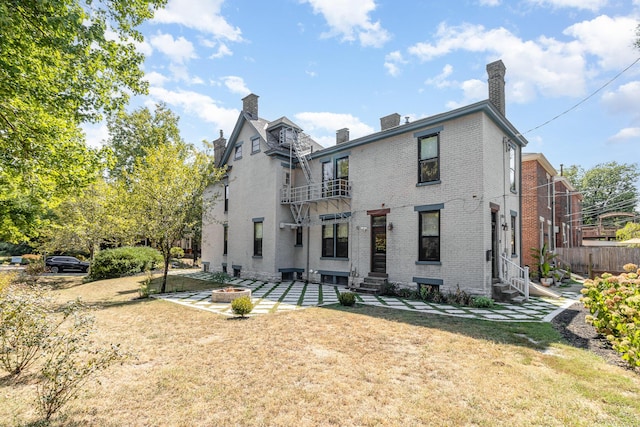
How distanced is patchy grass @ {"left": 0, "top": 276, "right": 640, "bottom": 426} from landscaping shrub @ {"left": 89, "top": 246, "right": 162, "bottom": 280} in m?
14.8

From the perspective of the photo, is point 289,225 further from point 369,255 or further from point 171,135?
point 171,135

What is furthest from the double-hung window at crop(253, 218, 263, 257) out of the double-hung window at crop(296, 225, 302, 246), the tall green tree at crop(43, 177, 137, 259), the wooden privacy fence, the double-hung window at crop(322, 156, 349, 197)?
the wooden privacy fence

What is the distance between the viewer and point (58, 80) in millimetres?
6188

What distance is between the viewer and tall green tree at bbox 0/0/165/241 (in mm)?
5199

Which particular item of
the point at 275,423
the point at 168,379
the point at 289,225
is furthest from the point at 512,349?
the point at 289,225

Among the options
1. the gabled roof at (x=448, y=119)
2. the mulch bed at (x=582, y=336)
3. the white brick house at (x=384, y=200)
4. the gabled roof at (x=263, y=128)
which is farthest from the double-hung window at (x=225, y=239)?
the mulch bed at (x=582, y=336)

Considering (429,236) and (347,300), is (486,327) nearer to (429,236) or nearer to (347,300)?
(347,300)

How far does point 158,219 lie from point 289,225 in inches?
264

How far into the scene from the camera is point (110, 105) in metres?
7.41

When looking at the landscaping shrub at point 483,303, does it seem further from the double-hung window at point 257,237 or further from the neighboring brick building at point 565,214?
the neighboring brick building at point 565,214

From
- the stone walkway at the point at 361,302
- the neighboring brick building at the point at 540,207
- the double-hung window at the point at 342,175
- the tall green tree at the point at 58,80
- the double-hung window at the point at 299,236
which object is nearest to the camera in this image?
the tall green tree at the point at 58,80

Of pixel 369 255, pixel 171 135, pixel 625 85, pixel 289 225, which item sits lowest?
pixel 369 255

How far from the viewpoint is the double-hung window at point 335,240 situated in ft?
52.1

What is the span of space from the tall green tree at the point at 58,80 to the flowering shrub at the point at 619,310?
10354mm
